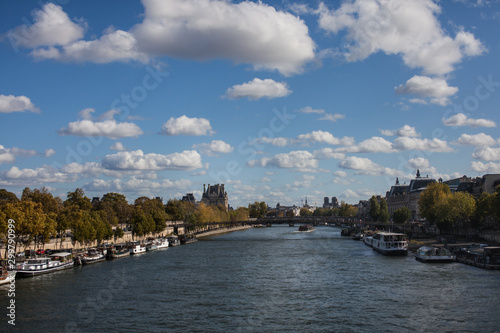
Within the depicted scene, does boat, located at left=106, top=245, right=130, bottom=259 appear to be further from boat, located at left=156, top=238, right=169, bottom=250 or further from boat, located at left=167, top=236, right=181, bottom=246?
boat, located at left=167, top=236, right=181, bottom=246

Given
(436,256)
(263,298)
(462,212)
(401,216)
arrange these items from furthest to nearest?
1. (401,216)
2. (462,212)
3. (436,256)
4. (263,298)

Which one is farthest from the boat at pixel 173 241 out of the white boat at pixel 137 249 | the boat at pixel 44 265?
the boat at pixel 44 265

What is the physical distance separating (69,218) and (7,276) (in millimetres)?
38832

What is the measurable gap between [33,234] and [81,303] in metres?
33.0

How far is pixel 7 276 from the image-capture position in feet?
186

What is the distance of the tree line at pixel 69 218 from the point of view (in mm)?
73438

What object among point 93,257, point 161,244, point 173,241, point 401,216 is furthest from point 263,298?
point 401,216

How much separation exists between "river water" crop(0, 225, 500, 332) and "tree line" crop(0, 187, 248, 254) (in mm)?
10612

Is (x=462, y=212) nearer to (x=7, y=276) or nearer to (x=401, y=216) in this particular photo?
(x=401, y=216)

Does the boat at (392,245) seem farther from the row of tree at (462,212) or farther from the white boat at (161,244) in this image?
the white boat at (161,244)

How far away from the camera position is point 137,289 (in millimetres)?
55094

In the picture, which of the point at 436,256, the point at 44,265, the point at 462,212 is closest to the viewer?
the point at 44,265

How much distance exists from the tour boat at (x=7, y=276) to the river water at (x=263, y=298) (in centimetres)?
118

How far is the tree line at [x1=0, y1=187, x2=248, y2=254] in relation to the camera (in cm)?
7344
